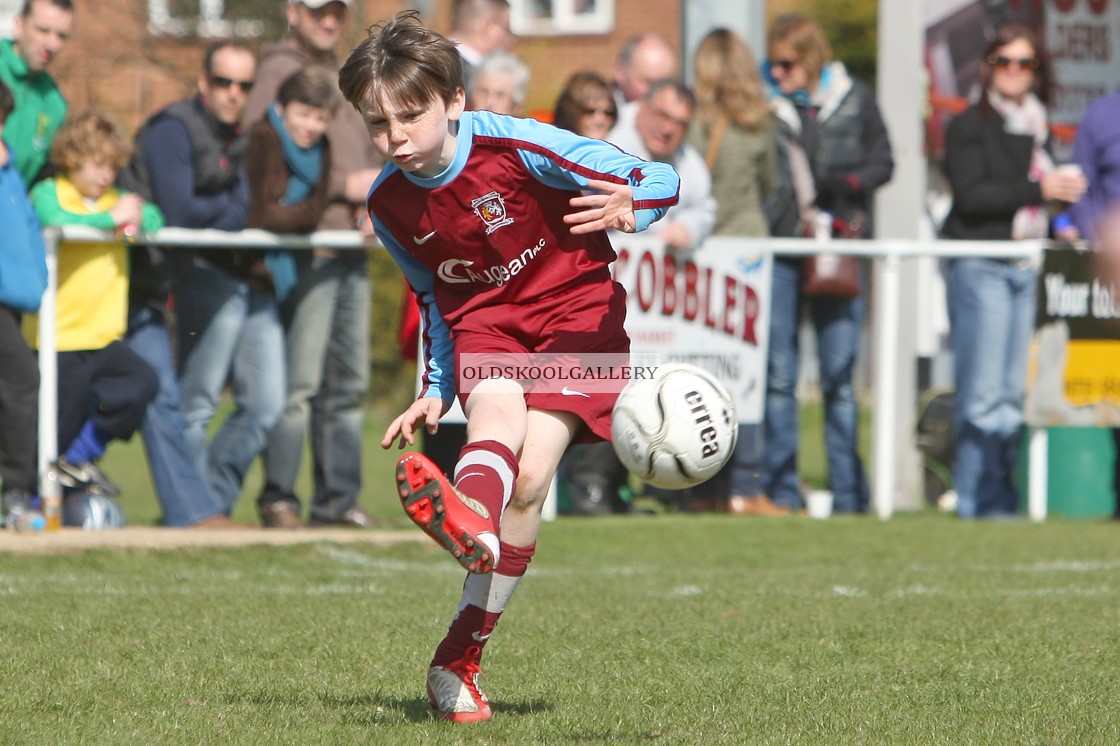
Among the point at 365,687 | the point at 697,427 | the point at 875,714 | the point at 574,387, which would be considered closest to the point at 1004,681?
the point at 875,714

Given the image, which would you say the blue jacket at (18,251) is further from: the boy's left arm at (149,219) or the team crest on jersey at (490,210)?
the team crest on jersey at (490,210)

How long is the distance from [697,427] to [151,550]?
13.2 ft

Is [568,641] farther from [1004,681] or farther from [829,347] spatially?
[829,347]

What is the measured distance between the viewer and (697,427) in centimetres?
502

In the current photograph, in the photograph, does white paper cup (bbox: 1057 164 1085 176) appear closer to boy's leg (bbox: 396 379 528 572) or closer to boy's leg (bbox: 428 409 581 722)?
boy's leg (bbox: 428 409 581 722)

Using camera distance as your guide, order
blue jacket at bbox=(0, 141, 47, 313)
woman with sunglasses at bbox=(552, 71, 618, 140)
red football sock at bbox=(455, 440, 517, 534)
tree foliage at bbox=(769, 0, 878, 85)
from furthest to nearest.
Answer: tree foliage at bbox=(769, 0, 878, 85) → woman with sunglasses at bbox=(552, 71, 618, 140) → blue jacket at bbox=(0, 141, 47, 313) → red football sock at bbox=(455, 440, 517, 534)

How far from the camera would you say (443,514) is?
4.30 meters

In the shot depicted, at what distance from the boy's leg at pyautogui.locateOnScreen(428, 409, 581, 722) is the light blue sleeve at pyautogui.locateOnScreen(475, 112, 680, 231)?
2.08 feet

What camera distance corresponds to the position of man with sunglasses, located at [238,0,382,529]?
31.4 ft

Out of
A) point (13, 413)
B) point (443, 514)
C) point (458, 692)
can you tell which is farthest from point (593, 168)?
point (13, 413)

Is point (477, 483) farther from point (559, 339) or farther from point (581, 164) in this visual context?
point (581, 164)

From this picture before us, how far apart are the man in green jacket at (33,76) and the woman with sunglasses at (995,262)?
16.7ft

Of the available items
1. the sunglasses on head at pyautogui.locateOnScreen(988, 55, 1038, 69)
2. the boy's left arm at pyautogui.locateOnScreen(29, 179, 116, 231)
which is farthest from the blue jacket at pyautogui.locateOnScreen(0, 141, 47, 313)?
the sunglasses on head at pyautogui.locateOnScreen(988, 55, 1038, 69)

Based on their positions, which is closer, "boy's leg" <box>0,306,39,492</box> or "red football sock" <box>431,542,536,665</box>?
"red football sock" <box>431,542,536,665</box>
